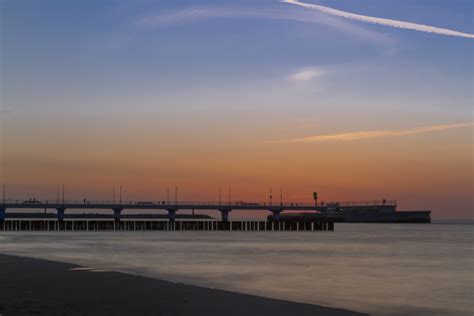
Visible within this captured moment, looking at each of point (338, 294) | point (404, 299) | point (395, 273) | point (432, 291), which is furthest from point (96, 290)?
point (395, 273)

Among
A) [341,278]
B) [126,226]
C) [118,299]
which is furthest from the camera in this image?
[126,226]

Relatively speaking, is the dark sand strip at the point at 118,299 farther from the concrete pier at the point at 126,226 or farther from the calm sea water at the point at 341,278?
the concrete pier at the point at 126,226

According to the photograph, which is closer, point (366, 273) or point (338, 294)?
point (338, 294)

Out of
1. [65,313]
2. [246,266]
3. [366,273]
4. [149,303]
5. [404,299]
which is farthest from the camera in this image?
[246,266]

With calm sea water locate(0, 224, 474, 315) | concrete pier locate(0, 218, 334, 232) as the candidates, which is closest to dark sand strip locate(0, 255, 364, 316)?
calm sea water locate(0, 224, 474, 315)

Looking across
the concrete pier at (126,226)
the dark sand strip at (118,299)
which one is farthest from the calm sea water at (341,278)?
the concrete pier at (126,226)

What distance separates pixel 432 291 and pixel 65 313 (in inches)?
709

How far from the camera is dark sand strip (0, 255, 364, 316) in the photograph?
707 inches

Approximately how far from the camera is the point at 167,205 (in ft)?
643

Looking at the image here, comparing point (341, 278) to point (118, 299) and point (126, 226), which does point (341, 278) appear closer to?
point (118, 299)

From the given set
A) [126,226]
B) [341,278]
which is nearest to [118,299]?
[341,278]

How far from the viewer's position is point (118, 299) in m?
20.4

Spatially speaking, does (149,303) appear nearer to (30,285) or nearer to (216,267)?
(30,285)

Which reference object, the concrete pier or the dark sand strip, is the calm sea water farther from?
the concrete pier
